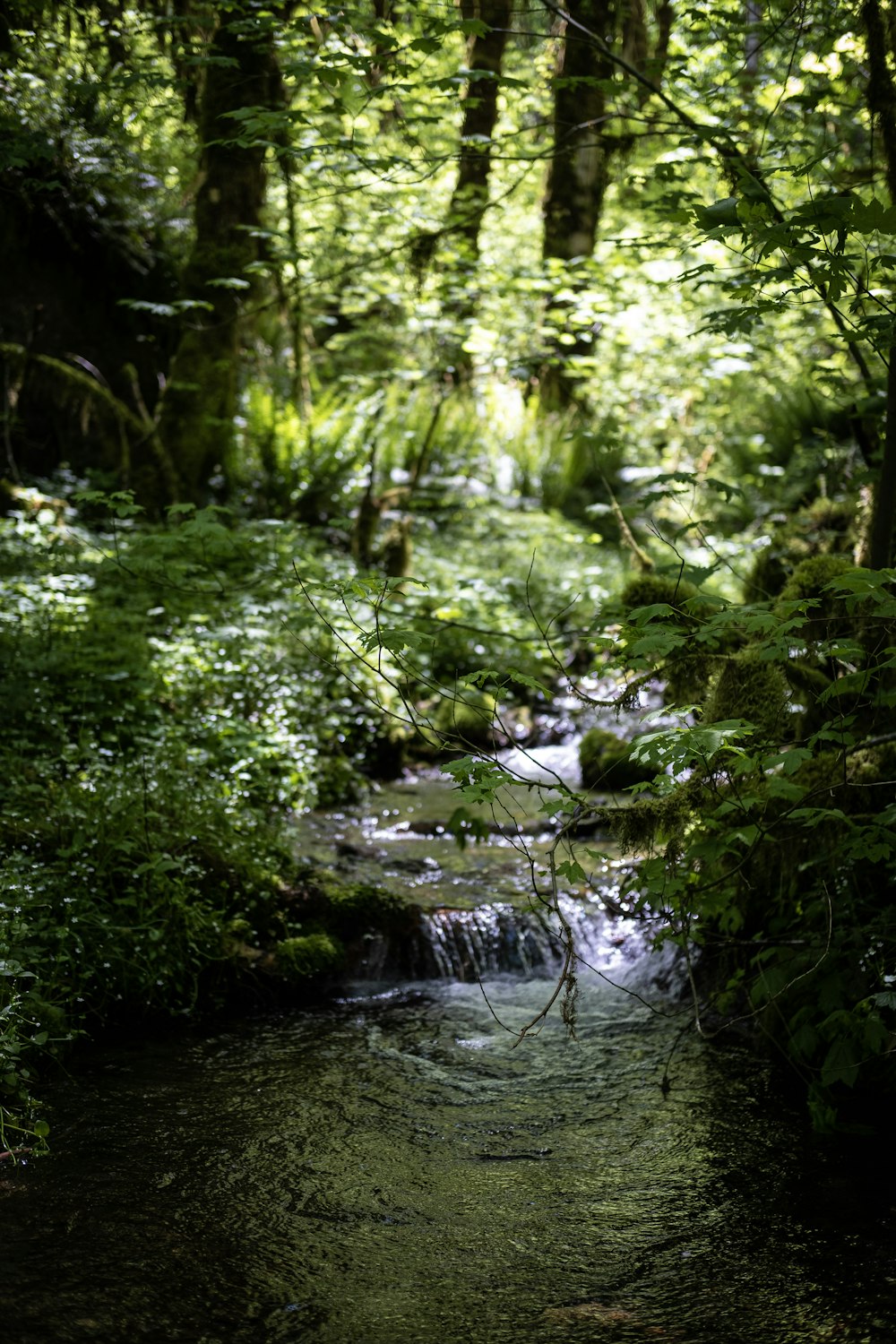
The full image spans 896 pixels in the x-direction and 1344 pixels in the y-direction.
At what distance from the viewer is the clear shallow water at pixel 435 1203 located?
241cm

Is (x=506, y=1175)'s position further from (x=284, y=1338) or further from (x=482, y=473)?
(x=482, y=473)

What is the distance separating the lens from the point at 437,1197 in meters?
3.00

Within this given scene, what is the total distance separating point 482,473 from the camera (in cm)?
1159

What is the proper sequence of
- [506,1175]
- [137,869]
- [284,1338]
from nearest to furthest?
[284,1338] < [506,1175] < [137,869]

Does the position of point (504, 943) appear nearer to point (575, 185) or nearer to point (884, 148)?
point (884, 148)

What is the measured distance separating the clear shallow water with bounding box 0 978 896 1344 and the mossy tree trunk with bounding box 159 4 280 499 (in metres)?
6.01

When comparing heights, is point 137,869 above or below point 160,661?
below

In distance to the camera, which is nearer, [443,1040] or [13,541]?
[443,1040]

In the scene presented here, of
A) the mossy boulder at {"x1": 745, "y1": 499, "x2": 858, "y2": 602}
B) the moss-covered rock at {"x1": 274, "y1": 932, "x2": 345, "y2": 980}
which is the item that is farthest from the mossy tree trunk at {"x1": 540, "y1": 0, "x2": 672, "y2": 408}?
the moss-covered rock at {"x1": 274, "y1": 932, "x2": 345, "y2": 980}

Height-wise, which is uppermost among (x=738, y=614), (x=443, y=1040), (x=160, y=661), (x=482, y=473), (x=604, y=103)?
(x=604, y=103)

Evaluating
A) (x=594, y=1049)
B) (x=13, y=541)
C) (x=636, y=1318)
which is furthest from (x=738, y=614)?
(x=13, y=541)

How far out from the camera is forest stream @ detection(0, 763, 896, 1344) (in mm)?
2414

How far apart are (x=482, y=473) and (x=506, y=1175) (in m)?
9.27

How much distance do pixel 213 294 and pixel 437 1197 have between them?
7.66 metres
